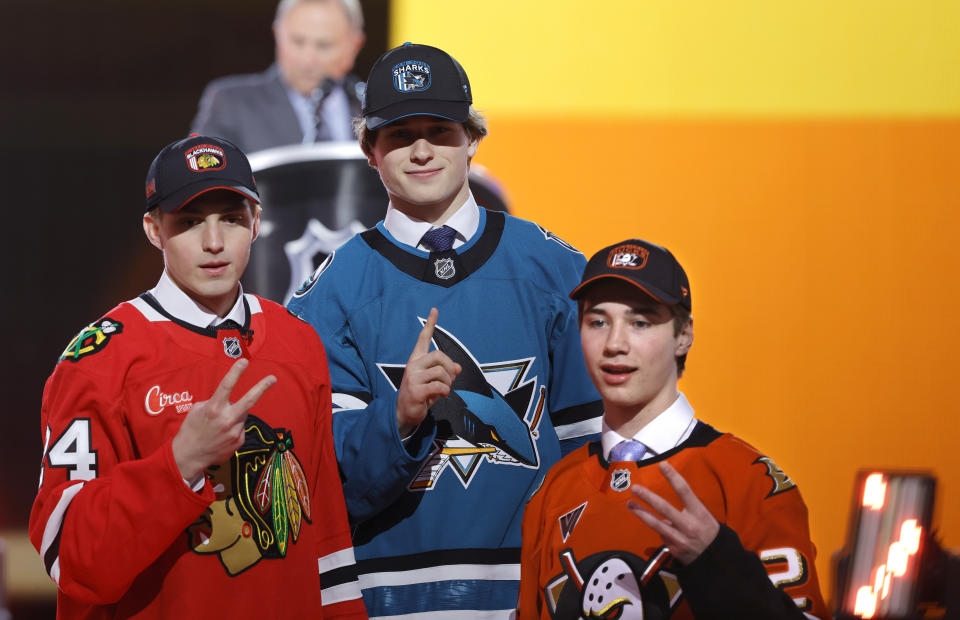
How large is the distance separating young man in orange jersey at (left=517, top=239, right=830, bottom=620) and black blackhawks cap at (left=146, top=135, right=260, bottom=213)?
1.83 feet

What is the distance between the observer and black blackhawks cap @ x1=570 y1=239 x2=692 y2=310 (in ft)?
4.89

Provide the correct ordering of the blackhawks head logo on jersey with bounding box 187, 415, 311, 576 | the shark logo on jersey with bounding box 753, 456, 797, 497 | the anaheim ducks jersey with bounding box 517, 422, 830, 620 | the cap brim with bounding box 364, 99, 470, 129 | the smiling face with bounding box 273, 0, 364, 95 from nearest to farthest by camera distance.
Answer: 1. the anaheim ducks jersey with bounding box 517, 422, 830, 620
2. the shark logo on jersey with bounding box 753, 456, 797, 497
3. the blackhawks head logo on jersey with bounding box 187, 415, 311, 576
4. the cap brim with bounding box 364, 99, 470, 129
5. the smiling face with bounding box 273, 0, 364, 95

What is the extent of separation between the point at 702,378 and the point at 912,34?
1.27m

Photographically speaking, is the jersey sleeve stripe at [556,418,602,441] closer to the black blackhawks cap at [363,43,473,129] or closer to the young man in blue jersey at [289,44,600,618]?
the young man in blue jersey at [289,44,600,618]

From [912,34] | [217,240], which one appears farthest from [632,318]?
[912,34]

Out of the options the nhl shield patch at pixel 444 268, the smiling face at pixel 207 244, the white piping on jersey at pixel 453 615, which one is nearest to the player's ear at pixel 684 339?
the nhl shield patch at pixel 444 268

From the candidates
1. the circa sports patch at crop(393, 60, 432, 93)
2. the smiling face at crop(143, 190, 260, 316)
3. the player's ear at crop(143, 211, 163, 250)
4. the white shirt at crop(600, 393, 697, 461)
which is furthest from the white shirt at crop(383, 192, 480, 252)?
the white shirt at crop(600, 393, 697, 461)

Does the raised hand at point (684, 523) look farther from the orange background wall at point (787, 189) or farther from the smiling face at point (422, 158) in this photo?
the orange background wall at point (787, 189)

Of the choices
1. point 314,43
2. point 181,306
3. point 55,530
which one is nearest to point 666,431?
point 181,306

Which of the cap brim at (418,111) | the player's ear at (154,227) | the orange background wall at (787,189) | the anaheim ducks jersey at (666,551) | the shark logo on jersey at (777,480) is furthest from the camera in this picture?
the orange background wall at (787,189)

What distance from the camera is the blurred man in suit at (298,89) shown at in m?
3.28

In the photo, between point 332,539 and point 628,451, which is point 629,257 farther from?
point 332,539

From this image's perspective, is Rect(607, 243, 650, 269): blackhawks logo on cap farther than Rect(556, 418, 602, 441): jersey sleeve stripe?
No

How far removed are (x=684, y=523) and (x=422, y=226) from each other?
0.79m
